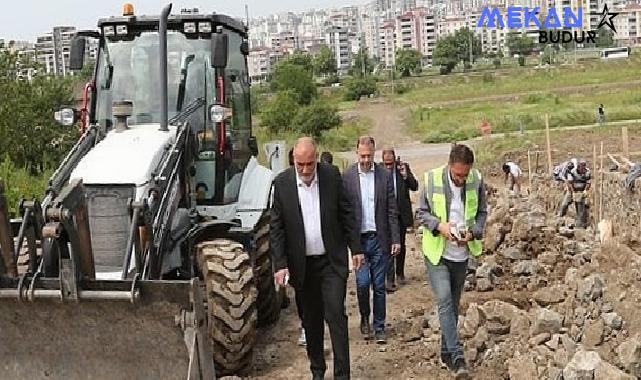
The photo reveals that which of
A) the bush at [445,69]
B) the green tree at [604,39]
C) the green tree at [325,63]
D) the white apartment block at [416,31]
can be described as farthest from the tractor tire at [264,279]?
the white apartment block at [416,31]

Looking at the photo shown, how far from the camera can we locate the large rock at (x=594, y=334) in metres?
6.25

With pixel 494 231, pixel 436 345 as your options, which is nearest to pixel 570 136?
pixel 494 231

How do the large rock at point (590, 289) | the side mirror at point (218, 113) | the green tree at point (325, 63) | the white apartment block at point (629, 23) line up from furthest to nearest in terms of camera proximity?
the white apartment block at point (629, 23) → the green tree at point (325, 63) → the side mirror at point (218, 113) → the large rock at point (590, 289)

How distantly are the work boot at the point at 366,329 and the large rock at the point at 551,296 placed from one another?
1487mm

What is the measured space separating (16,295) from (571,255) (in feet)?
21.5

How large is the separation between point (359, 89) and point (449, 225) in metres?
68.8

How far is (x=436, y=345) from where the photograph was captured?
748 cm

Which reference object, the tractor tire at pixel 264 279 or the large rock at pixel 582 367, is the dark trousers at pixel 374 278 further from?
the large rock at pixel 582 367

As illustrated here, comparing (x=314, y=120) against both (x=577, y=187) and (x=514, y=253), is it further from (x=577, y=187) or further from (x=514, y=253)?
(x=514, y=253)

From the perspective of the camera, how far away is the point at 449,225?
6.40 meters

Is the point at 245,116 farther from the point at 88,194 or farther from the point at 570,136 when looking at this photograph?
the point at 570,136

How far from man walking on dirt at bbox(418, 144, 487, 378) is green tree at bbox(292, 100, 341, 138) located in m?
36.9

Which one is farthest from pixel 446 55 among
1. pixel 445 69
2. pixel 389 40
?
pixel 389 40

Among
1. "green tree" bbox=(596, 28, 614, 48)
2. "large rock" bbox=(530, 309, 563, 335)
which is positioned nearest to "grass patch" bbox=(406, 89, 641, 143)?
"large rock" bbox=(530, 309, 563, 335)
